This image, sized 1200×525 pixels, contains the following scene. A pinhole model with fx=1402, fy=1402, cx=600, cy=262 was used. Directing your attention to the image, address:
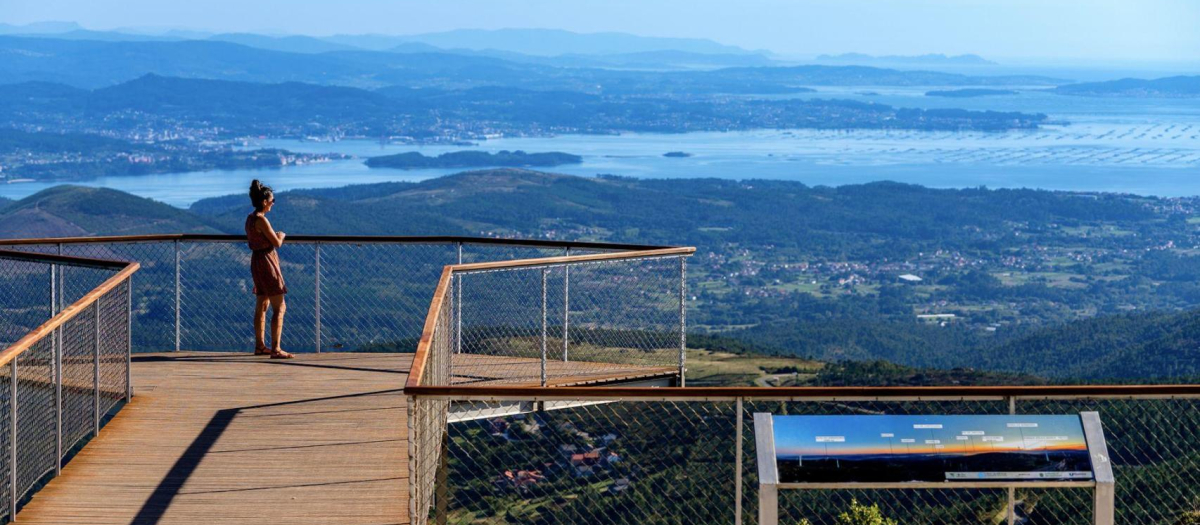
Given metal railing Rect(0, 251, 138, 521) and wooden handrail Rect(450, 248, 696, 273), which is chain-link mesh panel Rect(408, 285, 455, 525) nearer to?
wooden handrail Rect(450, 248, 696, 273)

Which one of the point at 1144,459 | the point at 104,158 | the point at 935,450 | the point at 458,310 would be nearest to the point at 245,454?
the point at 458,310

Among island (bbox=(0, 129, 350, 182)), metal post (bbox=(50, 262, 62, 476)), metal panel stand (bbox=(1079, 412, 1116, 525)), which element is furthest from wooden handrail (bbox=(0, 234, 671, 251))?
island (bbox=(0, 129, 350, 182))

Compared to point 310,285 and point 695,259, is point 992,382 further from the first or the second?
point 695,259

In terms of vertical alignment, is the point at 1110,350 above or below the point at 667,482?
below

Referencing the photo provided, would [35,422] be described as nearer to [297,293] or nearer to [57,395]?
[57,395]

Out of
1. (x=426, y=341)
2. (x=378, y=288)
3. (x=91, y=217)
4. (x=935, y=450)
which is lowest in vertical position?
(x=91, y=217)

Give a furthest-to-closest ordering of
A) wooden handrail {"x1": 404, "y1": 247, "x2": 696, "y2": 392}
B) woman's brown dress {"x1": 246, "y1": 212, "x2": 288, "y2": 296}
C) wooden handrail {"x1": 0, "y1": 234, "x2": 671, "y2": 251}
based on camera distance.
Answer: wooden handrail {"x1": 0, "y1": 234, "x2": 671, "y2": 251}
woman's brown dress {"x1": 246, "y1": 212, "x2": 288, "y2": 296}
wooden handrail {"x1": 404, "y1": 247, "x2": 696, "y2": 392}

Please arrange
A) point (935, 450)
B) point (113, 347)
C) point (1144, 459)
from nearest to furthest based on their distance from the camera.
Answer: point (935, 450)
point (113, 347)
point (1144, 459)
